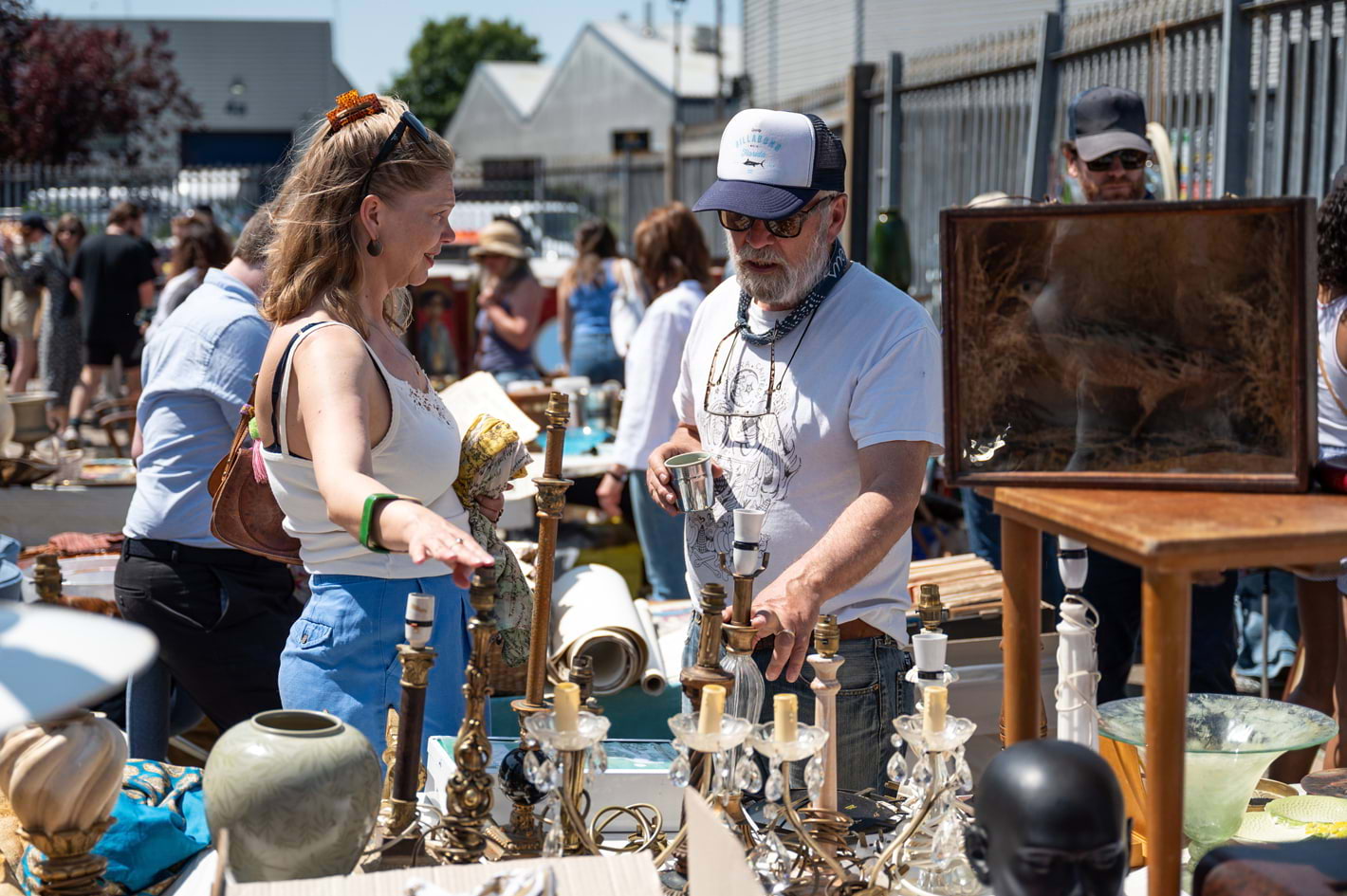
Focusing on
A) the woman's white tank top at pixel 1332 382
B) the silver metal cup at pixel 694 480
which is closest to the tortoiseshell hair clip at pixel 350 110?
the silver metal cup at pixel 694 480

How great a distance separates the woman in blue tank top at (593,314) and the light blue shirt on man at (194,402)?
4743 mm

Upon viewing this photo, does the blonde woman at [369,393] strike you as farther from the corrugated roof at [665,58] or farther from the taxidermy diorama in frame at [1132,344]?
the corrugated roof at [665,58]

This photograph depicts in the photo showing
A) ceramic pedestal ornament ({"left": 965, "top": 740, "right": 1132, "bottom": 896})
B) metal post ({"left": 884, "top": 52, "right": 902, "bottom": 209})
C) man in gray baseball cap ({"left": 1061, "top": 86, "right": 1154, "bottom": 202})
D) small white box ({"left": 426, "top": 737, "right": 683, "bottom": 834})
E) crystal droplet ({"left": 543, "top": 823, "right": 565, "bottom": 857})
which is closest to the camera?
ceramic pedestal ornament ({"left": 965, "top": 740, "right": 1132, "bottom": 896})

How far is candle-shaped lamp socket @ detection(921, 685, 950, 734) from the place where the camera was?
1.66m

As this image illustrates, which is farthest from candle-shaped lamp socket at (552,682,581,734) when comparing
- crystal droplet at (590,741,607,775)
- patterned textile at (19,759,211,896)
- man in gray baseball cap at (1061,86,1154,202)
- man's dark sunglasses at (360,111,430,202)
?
man in gray baseball cap at (1061,86,1154,202)

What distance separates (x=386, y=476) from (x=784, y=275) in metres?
0.77

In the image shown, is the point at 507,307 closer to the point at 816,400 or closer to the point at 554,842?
the point at 816,400

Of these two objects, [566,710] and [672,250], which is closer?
[566,710]

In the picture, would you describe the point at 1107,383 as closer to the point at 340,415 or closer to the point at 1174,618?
the point at 1174,618

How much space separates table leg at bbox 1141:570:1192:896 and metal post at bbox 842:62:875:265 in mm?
7329

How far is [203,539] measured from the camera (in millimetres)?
2957

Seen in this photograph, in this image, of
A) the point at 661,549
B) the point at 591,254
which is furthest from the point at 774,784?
the point at 591,254

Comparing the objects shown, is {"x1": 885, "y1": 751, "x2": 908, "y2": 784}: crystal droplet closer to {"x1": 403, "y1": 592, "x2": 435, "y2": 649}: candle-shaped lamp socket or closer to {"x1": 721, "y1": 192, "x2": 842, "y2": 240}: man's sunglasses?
{"x1": 403, "y1": 592, "x2": 435, "y2": 649}: candle-shaped lamp socket

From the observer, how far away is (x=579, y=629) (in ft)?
12.4
